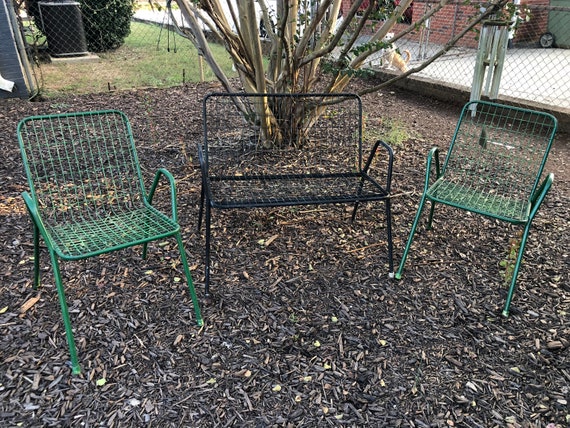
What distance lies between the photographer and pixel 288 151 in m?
4.41

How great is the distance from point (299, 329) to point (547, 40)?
11532 millimetres

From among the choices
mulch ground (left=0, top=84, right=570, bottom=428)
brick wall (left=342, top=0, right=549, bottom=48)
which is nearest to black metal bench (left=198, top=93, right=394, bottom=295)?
mulch ground (left=0, top=84, right=570, bottom=428)

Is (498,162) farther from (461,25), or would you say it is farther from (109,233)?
(461,25)

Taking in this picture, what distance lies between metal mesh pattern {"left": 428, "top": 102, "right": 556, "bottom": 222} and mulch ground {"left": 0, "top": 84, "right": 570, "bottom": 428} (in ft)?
1.31

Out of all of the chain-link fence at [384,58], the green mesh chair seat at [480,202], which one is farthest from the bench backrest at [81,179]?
the chain-link fence at [384,58]

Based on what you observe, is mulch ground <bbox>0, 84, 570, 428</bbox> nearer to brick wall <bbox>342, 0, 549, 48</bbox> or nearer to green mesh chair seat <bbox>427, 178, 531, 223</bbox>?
green mesh chair seat <bbox>427, 178, 531, 223</bbox>

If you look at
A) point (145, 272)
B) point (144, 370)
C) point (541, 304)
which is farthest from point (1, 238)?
point (541, 304)

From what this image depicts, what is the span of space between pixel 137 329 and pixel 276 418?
3.13 ft

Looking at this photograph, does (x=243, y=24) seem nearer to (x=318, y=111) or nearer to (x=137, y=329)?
(x=318, y=111)

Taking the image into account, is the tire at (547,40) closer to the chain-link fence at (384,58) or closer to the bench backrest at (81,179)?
the chain-link fence at (384,58)

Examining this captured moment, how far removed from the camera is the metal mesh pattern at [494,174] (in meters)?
2.99

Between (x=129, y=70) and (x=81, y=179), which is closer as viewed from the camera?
(x=81, y=179)

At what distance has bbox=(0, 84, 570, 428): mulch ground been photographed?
2129 mm

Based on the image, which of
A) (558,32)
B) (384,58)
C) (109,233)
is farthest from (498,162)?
(558,32)
